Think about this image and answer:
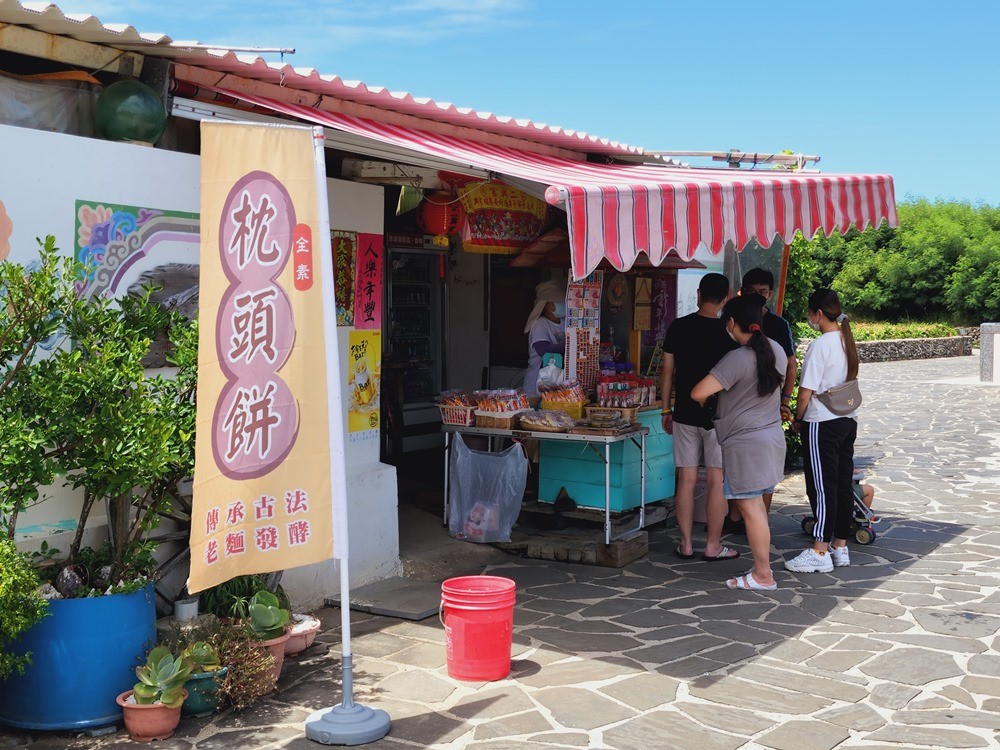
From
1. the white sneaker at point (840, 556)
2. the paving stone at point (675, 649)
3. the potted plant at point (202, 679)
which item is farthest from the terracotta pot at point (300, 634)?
the white sneaker at point (840, 556)

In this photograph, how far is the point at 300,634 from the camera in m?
5.76

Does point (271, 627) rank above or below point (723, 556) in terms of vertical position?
above

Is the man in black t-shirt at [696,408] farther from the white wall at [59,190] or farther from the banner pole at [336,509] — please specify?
the white wall at [59,190]

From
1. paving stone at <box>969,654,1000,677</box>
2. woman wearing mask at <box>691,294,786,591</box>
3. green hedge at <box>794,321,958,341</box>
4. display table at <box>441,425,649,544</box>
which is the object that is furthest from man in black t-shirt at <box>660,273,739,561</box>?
green hedge at <box>794,321,958,341</box>

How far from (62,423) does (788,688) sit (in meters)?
3.89

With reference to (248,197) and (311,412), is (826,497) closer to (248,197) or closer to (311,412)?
(311,412)

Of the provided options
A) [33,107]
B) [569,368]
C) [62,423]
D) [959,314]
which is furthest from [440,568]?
[959,314]

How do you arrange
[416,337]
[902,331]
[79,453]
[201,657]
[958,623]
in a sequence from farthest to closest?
[902,331] → [416,337] → [958,623] → [201,657] → [79,453]

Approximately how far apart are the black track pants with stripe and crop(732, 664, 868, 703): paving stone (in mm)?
2246

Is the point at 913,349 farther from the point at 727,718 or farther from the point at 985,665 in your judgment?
the point at 727,718

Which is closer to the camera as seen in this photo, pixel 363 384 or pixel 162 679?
pixel 162 679

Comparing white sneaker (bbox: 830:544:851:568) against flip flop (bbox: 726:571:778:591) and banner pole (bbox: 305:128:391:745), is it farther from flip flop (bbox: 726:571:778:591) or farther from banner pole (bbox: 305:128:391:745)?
banner pole (bbox: 305:128:391:745)

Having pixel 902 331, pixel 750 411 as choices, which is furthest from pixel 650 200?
pixel 902 331

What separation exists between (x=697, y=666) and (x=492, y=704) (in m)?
1.28
